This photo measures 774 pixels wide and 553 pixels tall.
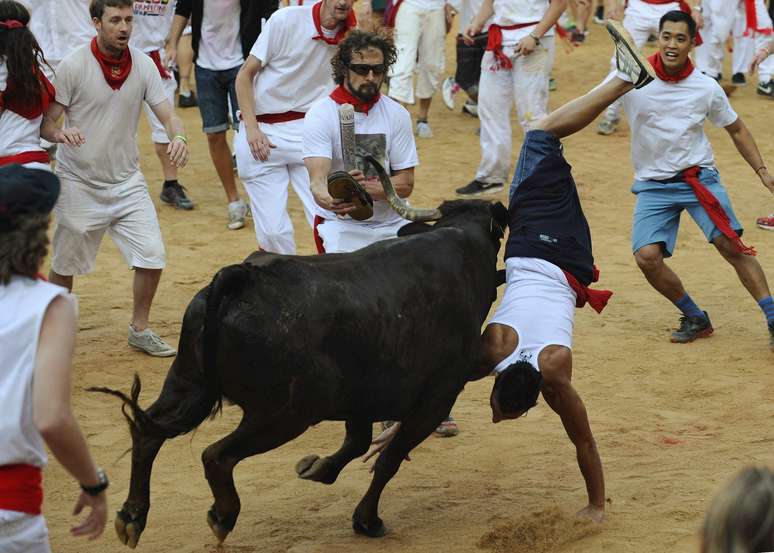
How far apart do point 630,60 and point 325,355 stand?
2872 mm

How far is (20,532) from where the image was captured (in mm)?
3768

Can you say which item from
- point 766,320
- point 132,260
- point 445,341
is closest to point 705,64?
point 766,320

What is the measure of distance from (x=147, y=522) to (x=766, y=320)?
4.88 m

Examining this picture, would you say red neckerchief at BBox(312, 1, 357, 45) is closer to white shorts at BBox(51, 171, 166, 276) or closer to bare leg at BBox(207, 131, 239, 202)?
white shorts at BBox(51, 171, 166, 276)

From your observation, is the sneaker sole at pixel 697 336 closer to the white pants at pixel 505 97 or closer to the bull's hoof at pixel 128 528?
the white pants at pixel 505 97

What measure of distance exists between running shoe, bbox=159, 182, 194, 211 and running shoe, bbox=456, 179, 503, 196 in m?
2.62

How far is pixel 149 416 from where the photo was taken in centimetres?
522

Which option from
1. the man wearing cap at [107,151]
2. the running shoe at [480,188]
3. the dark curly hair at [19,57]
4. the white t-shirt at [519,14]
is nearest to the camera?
the dark curly hair at [19,57]

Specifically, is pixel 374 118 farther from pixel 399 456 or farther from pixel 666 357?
pixel 666 357

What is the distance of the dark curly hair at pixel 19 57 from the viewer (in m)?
7.22

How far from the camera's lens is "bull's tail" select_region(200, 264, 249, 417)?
4877 millimetres

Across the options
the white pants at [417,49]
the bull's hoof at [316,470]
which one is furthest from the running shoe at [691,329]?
the white pants at [417,49]

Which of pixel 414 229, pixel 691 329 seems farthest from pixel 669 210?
pixel 414 229

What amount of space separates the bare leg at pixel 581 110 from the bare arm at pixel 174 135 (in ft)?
7.16
